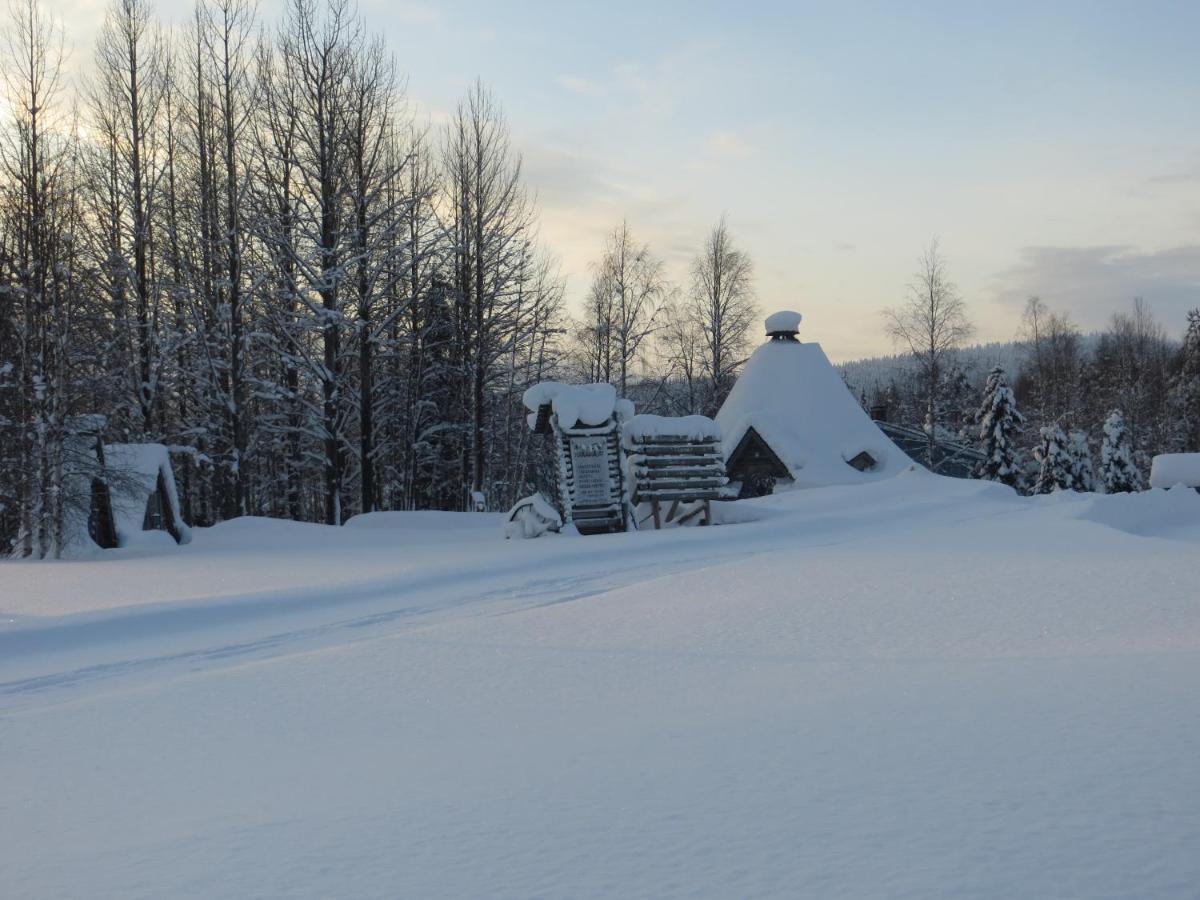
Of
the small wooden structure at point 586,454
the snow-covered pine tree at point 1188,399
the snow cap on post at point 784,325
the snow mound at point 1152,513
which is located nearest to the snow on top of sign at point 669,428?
the small wooden structure at point 586,454

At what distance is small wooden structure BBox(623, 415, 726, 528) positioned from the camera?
61.1ft

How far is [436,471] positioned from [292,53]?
15814mm

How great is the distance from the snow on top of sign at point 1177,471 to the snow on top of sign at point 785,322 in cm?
1524

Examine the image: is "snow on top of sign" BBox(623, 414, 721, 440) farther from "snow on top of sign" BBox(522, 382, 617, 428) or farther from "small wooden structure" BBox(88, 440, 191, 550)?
"small wooden structure" BBox(88, 440, 191, 550)

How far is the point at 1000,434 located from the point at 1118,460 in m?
6.00

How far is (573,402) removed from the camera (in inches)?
685

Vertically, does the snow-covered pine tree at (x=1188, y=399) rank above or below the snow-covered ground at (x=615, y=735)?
above

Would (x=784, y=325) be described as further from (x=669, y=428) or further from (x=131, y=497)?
(x=131, y=497)

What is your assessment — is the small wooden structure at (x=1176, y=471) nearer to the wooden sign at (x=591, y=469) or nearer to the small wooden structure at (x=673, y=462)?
the small wooden structure at (x=673, y=462)

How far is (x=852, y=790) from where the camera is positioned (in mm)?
3479

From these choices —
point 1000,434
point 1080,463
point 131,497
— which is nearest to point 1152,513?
point 131,497

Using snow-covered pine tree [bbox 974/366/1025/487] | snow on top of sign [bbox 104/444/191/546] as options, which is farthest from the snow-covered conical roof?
snow on top of sign [bbox 104/444/191/546]

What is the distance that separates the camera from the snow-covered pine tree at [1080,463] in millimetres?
41750

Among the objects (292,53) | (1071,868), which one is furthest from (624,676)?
(292,53)
